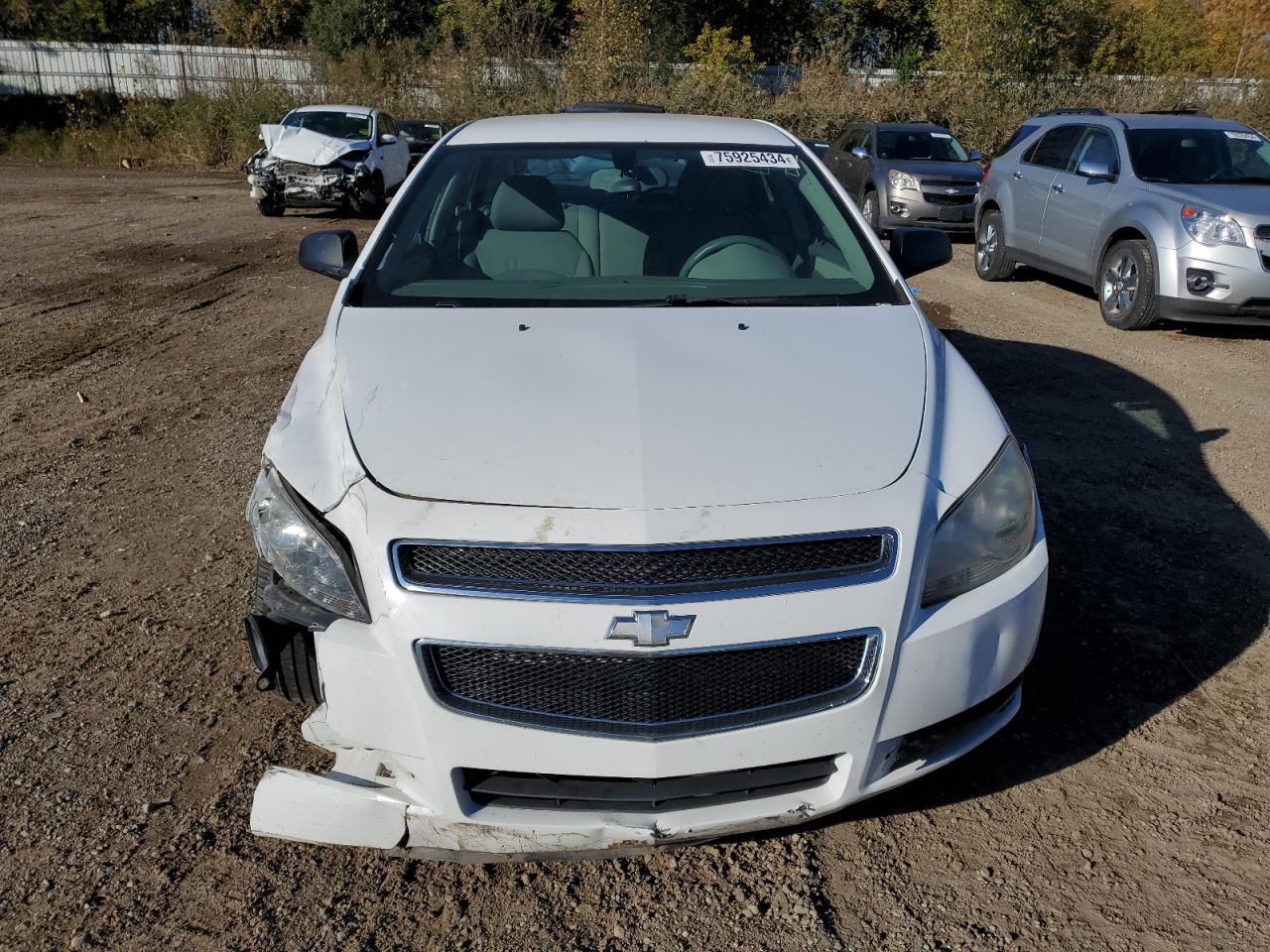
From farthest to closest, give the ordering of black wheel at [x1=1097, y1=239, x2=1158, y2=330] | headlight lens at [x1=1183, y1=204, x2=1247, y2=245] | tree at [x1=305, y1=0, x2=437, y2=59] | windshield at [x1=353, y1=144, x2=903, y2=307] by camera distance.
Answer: tree at [x1=305, y1=0, x2=437, y2=59]
black wheel at [x1=1097, y1=239, x2=1158, y2=330]
headlight lens at [x1=1183, y1=204, x2=1247, y2=245]
windshield at [x1=353, y1=144, x2=903, y2=307]

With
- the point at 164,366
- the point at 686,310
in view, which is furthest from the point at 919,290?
the point at 686,310

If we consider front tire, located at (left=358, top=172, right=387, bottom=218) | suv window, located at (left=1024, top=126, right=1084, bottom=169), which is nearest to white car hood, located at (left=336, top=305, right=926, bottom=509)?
suv window, located at (left=1024, top=126, right=1084, bottom=169)

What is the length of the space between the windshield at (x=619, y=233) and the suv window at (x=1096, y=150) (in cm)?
628

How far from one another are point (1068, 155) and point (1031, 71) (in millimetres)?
19722

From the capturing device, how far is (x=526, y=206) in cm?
406

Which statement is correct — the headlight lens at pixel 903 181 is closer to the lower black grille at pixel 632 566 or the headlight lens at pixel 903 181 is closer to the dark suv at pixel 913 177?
the dark suv at pixel 913 177

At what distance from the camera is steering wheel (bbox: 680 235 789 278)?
3.81 metres

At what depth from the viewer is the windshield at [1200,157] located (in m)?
8.90

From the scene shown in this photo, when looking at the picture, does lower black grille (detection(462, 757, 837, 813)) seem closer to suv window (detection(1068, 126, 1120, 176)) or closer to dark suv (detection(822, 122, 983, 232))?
suv window (detection(1068, 126, 1120, 176))

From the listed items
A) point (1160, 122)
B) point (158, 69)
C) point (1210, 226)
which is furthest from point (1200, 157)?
point (158, 69)

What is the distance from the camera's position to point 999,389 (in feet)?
22.5

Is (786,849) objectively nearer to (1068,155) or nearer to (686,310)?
(686,310)

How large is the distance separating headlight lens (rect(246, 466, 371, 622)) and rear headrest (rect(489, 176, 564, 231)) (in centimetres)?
172

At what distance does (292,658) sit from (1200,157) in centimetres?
916
